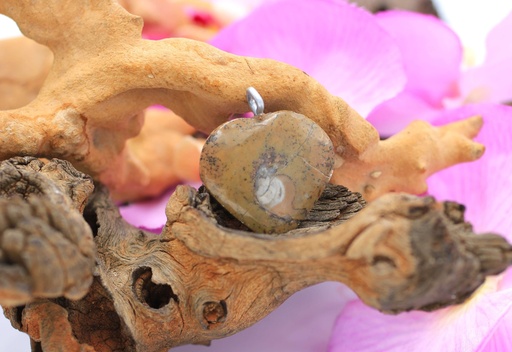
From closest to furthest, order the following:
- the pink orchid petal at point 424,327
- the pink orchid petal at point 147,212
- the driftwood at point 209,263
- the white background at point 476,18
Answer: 1. the driftwood at point 209,263
2. the pink orchid petal at point 424,327
3. the pink orchid petal at point 147,212
4. the white background at point 476,18

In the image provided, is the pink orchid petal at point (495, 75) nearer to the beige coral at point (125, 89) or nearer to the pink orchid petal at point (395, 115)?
the pink orchid petal at point (395, 115)

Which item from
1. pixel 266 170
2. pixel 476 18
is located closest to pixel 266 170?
pixel 266 170

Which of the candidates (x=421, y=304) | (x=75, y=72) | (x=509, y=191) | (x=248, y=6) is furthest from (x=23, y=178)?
(x=248, y=6)

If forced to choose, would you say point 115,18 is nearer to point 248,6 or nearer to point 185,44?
point 185,44

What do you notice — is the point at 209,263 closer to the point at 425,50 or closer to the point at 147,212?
the point at 147,212

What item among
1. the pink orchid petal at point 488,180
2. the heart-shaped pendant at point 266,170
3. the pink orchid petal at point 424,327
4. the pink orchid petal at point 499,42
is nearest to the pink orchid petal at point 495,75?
the pink orchid petal at point 499,42

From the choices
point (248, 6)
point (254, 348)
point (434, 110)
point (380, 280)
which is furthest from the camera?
point (248, 6)

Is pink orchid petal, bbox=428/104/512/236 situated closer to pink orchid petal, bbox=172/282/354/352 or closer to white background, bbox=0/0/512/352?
pink orchid petal, bbox=172/282/354/352
